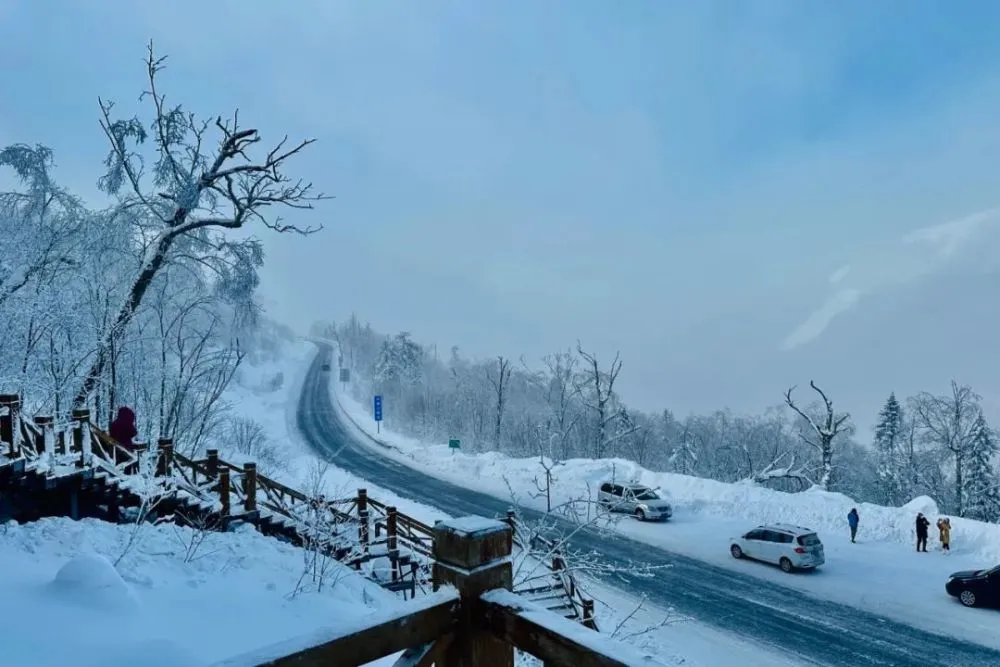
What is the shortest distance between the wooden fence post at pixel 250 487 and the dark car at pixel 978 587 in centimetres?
1774

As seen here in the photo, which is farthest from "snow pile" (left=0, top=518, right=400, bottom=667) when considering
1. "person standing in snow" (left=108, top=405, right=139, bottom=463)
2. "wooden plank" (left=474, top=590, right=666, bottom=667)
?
"person standing in snow" (left=108, top=405, right=139, bottom=463)

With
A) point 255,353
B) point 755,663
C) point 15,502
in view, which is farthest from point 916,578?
point 255,353

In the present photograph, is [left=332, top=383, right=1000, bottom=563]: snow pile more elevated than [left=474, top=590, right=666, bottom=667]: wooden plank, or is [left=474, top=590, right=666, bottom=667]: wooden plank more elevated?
[left=474, top=590, right=666, bottom=667]: wooden plank

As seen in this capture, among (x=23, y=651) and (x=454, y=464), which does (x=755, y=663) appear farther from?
(x=454, y=464)

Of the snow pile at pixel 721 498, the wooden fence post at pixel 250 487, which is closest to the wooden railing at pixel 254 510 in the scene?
the wooden fence post at pixel 250 487

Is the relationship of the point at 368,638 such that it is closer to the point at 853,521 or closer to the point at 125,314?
the point at 125,314

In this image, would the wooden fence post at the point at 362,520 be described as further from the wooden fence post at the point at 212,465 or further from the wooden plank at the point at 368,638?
the wooden plank at the point at 368,638

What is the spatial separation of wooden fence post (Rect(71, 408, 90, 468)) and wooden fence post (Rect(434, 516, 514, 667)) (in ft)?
35.2

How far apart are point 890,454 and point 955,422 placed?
33.4 ft

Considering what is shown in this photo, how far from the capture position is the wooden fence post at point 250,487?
1188cm

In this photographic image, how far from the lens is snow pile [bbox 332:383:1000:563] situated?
20391 millimetres

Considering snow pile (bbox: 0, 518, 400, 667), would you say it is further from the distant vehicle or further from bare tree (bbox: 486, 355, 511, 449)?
bare tree (bbox: 486, 355, 511, 449)

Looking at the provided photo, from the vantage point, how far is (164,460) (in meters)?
11.8

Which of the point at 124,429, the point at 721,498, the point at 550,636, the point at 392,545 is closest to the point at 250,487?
the point at 124,429
